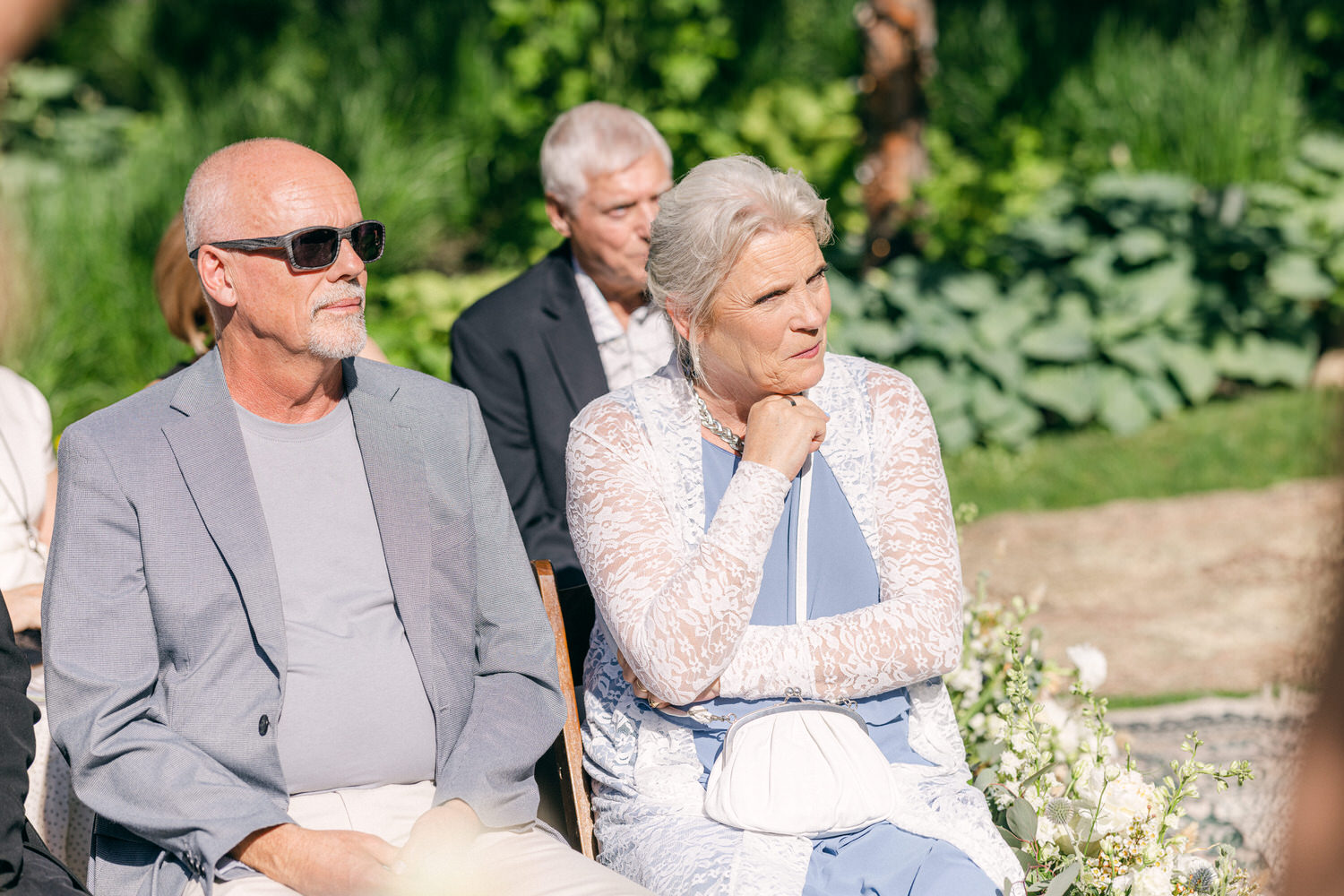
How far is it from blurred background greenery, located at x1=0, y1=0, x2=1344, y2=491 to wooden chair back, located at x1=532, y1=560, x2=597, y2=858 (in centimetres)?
367

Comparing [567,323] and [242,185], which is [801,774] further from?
[567,323]

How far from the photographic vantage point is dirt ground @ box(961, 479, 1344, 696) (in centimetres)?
501

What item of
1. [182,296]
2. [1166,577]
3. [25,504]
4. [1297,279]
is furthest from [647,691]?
[1297,279]

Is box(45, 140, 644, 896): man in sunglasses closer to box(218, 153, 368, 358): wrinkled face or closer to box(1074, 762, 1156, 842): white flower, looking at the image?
box(218, 153, 368, 358): wrinkled face

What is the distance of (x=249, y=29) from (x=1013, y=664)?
37.4 feet

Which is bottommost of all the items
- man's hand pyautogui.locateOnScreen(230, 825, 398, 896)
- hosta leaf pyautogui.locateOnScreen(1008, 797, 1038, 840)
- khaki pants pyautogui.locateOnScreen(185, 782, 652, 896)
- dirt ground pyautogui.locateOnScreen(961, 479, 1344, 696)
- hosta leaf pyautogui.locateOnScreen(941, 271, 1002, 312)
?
dirt ground pyautogui.locateOnScreen(961, 479, 1344, 696)

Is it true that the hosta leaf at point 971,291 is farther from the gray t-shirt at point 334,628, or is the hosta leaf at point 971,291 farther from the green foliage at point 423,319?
the gray t-shirt at point 334,628

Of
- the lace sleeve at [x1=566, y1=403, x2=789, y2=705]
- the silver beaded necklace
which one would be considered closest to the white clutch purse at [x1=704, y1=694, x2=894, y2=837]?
the lace sleeve at [x1=566, y1=403, x2=789, y2=705]

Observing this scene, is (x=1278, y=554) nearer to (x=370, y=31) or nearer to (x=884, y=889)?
(x=884, y=889)

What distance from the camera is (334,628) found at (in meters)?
2.58

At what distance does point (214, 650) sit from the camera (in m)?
2.44

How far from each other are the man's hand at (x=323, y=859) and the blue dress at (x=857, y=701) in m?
0.67

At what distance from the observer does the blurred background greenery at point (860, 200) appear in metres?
7.39

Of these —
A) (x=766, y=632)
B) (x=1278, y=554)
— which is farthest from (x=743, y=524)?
(x=1278, y=554)
